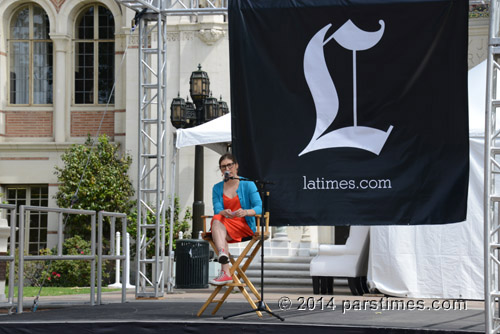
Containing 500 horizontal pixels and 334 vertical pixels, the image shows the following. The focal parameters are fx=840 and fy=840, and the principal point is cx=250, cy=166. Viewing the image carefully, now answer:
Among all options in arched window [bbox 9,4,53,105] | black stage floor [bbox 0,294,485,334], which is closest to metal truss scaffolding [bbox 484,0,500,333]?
black stage floor [bbox 0,294,485,334]

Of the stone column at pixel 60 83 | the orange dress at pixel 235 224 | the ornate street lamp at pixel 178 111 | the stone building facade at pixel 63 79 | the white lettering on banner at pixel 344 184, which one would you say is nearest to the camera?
the orange dress at pixel 235 224

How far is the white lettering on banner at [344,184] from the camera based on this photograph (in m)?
9.21

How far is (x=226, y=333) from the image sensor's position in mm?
7816

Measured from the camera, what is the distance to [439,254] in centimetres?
1265

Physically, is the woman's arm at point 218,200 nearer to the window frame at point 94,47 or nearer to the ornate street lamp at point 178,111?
the ornate street lamp at point 178,111

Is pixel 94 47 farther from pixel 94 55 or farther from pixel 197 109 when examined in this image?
pixel 197 109

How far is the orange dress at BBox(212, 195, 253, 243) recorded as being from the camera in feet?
28.0

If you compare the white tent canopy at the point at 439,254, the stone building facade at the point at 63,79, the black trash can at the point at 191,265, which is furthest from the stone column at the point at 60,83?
the white tent canopy at the point at 439,254

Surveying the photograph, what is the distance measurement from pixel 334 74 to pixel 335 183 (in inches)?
47.6

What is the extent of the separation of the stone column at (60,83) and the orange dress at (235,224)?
49.5ft

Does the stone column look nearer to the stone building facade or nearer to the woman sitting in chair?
the stone building facade

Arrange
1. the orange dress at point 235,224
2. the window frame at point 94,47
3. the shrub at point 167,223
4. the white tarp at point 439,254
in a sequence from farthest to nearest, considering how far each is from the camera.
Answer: the window frame at point 94,47 < the shrub at point 167,223 < the white tarp at point 439,254 < the orange dress at point 235,224

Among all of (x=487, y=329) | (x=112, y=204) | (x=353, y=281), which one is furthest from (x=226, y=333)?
(x=112, y=204)

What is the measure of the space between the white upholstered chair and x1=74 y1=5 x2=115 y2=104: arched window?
458 inches
